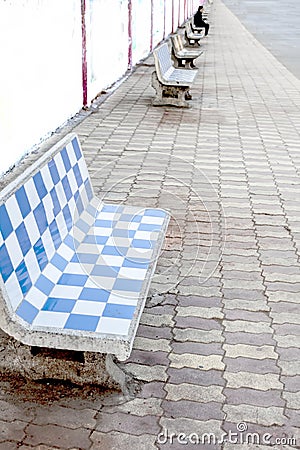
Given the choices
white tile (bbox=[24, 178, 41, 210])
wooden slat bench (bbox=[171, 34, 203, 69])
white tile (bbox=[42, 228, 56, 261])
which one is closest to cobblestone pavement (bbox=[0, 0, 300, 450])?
white tile (bbox=[42, 228, 56, 261])

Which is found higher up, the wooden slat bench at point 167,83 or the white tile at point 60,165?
the white tile at point 60,165

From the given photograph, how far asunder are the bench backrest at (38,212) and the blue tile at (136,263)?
39cm

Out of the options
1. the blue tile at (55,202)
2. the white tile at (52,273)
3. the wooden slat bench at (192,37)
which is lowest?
the wooden slat bench at (192,37)

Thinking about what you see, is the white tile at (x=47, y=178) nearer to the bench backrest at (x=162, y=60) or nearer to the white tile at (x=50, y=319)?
the white tile at (x=50, y=319)

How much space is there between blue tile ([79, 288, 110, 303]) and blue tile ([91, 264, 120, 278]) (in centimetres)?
17

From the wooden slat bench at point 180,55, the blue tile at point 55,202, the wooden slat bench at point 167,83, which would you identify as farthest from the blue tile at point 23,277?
the wooden slat bench at point 180,55

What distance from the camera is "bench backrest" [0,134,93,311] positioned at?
9.89 feet

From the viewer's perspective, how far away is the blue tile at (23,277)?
3076 mm

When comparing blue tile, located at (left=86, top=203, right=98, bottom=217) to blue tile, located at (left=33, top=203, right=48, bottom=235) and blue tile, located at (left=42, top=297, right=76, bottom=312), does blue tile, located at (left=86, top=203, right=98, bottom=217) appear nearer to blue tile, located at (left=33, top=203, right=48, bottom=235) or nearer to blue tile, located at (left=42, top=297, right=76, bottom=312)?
blue tile, located at (left=33, top=203, right=48, bottom=235)

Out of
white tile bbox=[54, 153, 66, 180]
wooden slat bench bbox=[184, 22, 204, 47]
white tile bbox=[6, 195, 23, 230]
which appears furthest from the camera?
wooden slat bench bbox=[184, 22, 204, 47]

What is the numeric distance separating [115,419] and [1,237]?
101 cm

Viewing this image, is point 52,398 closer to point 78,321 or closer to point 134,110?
point 78,321

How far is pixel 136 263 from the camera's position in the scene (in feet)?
11.9

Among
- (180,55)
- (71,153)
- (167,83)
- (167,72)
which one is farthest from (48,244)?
(180,55)
